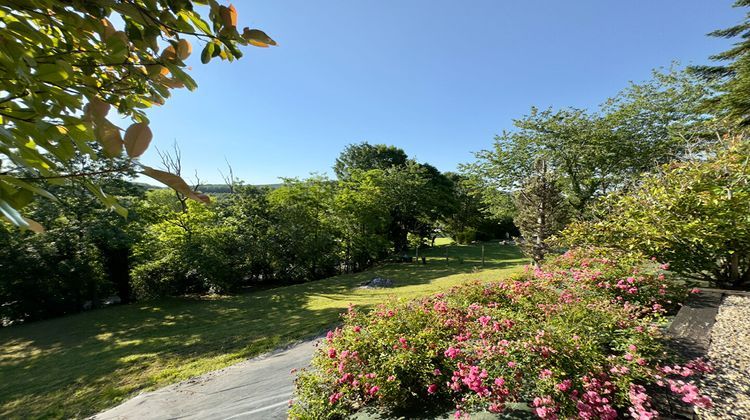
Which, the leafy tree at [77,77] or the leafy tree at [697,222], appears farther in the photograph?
the leafy tree at [697,222]

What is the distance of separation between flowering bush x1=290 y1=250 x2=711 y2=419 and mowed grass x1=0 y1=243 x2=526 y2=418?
347cm

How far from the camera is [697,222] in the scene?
3836 mm

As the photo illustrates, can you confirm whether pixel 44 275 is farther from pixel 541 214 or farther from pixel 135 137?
pixel 541 214

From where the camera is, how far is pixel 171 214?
11.7m

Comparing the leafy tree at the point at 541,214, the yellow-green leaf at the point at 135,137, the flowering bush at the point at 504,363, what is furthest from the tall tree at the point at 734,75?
the yellow-green leaf at the point at 135,137

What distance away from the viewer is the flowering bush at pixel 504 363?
6.27 feet

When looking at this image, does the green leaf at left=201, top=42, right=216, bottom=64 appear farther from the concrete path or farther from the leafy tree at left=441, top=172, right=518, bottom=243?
the leafy tree at left=441, top=172, right=518, bottom=243

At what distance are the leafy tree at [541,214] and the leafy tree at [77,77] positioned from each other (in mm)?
9742

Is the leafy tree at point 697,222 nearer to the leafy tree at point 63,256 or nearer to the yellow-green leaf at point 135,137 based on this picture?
the yellow-green leaf at point 135,137

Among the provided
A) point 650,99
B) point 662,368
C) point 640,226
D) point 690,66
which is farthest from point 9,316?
point 690,66

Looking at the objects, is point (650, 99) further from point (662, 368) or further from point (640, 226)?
point (662, 368)

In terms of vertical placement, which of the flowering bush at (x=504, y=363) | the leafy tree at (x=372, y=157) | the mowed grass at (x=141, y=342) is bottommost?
the mowed grass at (x=141, y=342)

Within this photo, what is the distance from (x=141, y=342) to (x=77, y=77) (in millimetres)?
7883

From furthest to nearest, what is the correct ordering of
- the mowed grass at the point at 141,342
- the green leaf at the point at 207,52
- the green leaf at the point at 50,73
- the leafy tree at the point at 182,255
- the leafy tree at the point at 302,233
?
the leafy tree at the point at 302,233, the leafy tree at the point at 182,255, the mowed grass at the point at 141,342, the green leaf at the point at 207,52, the green leaf at the point at 50,73
